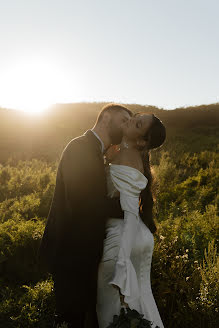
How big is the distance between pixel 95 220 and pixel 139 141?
965 mm

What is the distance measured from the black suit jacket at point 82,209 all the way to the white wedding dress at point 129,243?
117mm

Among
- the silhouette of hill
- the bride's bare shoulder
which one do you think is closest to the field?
the silhouette of hill

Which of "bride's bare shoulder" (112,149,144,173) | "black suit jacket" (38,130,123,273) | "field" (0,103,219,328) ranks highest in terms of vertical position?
"bride's bare shoulder" (112,149,144,173)

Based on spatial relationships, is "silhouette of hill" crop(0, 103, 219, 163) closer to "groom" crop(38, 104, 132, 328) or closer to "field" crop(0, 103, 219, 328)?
"field" crop(0, 103, 219, 328)

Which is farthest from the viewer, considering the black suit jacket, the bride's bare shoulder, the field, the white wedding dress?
the field

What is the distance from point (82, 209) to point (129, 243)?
0.61 meters

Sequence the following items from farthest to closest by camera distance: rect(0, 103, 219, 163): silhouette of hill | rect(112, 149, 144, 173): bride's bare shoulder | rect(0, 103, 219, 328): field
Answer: rect(0, 103, 219, 163): silhouette of hill, rect(0, 103, 219, 328): field, rect(112, 149, 144, 173): bride's bare shoulder

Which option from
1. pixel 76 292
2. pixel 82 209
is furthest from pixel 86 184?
pixel 76 292

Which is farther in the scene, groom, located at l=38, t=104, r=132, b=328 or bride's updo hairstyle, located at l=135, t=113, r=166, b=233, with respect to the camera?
bride's updo hairstyle, located at l=135, t=113, r=166, b=233

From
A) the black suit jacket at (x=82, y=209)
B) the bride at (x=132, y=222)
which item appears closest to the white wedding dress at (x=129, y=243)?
the bride at (x=132, y=222)

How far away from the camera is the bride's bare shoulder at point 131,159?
355 cm

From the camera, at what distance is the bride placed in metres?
3.35

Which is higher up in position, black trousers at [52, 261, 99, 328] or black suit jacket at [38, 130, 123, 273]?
black suit jacket at [38, 130, 123, 273]

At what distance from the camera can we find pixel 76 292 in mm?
3475
